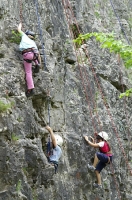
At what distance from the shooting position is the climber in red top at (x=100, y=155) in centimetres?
902

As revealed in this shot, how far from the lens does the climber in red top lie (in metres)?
A: 9.02

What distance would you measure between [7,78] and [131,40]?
27.9 ft

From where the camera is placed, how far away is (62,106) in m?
9.16

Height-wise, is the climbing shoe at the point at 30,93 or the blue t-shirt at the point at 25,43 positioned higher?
the blue t-shirt at the point at 25,43

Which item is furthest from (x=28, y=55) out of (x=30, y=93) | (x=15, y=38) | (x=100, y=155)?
(x=100, y=155)

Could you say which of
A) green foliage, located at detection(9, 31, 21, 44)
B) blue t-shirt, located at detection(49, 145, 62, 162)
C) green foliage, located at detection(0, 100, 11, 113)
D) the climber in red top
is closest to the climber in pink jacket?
green foliage, located at detection(9, 31, 21, 44)

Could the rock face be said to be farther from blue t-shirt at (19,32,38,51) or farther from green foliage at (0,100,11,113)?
blue t-shirt at (19,32,38,51)

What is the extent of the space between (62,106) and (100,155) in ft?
5.87

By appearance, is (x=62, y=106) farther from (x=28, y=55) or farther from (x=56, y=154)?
(x=28, y=55)

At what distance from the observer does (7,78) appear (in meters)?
7.29

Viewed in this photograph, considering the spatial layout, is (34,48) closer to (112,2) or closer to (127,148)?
(127,148)

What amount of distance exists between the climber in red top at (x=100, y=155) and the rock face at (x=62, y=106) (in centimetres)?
18

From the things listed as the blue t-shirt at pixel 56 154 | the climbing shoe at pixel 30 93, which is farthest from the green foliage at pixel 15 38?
the blue t-shirt at pixel 56 154

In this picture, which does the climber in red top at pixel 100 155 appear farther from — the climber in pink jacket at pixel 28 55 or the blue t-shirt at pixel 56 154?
the climber in pink jacket at pixel 28 55
